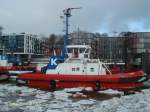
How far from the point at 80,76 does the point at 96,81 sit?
4.34 feet

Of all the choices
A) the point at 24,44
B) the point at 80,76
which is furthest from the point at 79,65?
the point at 24,44

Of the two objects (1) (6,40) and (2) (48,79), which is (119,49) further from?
(2) (48,79)

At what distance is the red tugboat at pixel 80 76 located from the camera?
27.2 m

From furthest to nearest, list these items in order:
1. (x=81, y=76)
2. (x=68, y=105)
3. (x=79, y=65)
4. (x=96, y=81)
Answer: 1. (x=79, y=65)
2. (x=81, y=76)
3. (x=96, y=81)
4. (x=68, y=105)

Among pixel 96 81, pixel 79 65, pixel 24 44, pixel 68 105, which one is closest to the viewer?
pixel 68 105

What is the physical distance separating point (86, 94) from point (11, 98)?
5.24 metres

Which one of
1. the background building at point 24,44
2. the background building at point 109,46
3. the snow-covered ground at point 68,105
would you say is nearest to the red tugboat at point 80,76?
the snow-covered ground at point 68,105

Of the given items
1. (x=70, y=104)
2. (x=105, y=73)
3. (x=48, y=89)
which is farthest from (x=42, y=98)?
(x=105, y=73)

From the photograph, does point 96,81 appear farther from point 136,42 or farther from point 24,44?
point 24,44

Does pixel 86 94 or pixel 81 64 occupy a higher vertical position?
pixel 81 64

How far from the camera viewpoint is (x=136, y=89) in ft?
89.2

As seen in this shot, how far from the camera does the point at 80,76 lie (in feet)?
91.6

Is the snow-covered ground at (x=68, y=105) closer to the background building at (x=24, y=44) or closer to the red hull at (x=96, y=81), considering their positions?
the red hull at (x=96, y=81)

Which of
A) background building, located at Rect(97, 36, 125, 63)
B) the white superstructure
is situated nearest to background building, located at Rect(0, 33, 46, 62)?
background building, located at Rect(97, 36, 125, 63)
